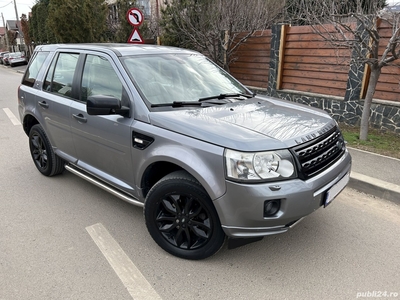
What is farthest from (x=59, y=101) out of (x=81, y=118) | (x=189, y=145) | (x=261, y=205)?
(x=261, y=205)

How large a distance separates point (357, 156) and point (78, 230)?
409 cm

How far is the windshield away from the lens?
314 cm

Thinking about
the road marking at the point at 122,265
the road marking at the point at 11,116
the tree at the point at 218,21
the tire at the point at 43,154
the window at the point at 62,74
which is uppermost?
the tree at the point at 218,21

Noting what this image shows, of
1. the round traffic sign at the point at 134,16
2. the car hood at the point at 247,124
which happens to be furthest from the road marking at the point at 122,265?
the round traffic sign at the point at 134,16

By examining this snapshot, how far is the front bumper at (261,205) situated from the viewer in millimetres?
2324

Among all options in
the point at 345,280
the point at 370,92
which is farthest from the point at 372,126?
the point at 345,280

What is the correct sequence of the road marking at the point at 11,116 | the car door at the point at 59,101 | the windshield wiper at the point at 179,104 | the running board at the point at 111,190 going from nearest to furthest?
the windshield wiper at the point at 179,104 < the running board at the point at 111,190 < the car door at the point at 59,101 < the road marking at the point at 11,116

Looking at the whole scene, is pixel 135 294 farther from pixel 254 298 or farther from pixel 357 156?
pixel 357 156

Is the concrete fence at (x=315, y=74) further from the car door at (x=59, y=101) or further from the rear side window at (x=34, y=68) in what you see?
the rear side window at (x=34, y=68)

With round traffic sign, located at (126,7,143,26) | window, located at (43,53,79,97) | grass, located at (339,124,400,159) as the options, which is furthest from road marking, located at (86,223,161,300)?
round traffic sign, located at (126,7,143,26)

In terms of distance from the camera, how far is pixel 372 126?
6.67m

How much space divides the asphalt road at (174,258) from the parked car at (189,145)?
0.29 m

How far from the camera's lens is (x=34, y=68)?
4.60 m

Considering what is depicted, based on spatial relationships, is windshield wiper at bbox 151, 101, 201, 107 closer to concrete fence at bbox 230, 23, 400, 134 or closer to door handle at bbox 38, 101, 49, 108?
door handle at bbox 38, 101, 49, 108
